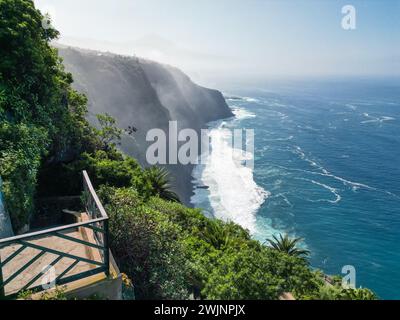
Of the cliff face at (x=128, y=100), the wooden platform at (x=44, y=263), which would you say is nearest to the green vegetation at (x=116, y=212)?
the wooden platform at (x=44, y=263)

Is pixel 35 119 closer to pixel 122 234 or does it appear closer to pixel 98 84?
pixel 122 234

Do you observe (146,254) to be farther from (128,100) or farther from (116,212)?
(128,100)

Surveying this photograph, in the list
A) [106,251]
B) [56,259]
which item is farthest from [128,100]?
[56,259]

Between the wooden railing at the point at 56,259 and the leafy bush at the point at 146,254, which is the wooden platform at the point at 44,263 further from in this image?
the leafy bush at the point at 146,254

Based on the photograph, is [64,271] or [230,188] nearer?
[64,271]

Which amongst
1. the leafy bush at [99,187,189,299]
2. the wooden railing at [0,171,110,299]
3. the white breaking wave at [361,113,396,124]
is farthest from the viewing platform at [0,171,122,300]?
the white breaking wave at [361,113,396,124]

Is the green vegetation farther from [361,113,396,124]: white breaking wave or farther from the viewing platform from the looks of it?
[361,113,396,124]: white breaking wave
